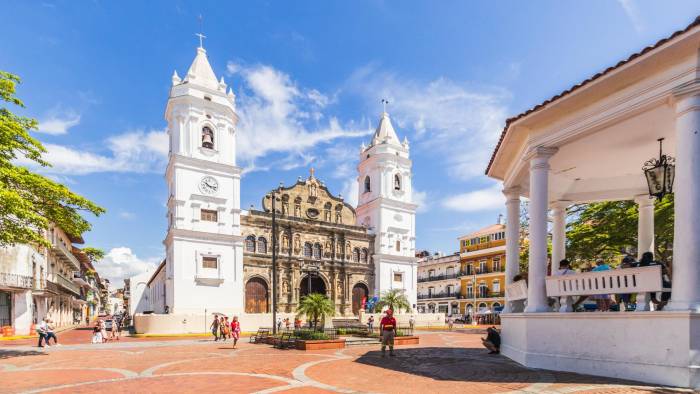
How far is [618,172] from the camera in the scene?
40.8 feet

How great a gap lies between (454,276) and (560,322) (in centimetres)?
5755

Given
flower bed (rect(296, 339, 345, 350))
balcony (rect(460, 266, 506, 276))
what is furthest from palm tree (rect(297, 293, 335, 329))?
balcony (rect(460, 266, 506, 276))

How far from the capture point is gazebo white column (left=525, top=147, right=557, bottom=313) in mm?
9422

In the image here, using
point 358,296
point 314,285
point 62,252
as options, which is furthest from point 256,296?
point 62,252

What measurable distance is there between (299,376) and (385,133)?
42.8 meters

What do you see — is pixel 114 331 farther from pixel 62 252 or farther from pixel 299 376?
pixel 62 252

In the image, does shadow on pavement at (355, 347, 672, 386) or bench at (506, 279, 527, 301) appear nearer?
shadow on pavement at (355, 347, 672, 386)

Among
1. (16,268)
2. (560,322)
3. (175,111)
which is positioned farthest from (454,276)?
(560,322)

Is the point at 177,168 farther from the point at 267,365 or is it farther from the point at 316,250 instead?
the point at 267,365

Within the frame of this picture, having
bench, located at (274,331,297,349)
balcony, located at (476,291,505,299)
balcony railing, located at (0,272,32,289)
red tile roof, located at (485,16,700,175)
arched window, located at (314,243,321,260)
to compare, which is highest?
red tile roof, located at (485,16,700,175)

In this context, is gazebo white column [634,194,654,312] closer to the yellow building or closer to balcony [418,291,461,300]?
the yellow building

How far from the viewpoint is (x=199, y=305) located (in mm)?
33406

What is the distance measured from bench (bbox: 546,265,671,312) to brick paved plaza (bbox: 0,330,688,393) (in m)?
1.57

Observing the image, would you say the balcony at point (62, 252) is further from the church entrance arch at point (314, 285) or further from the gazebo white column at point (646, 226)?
the gazebo white column at point (646, 226)
